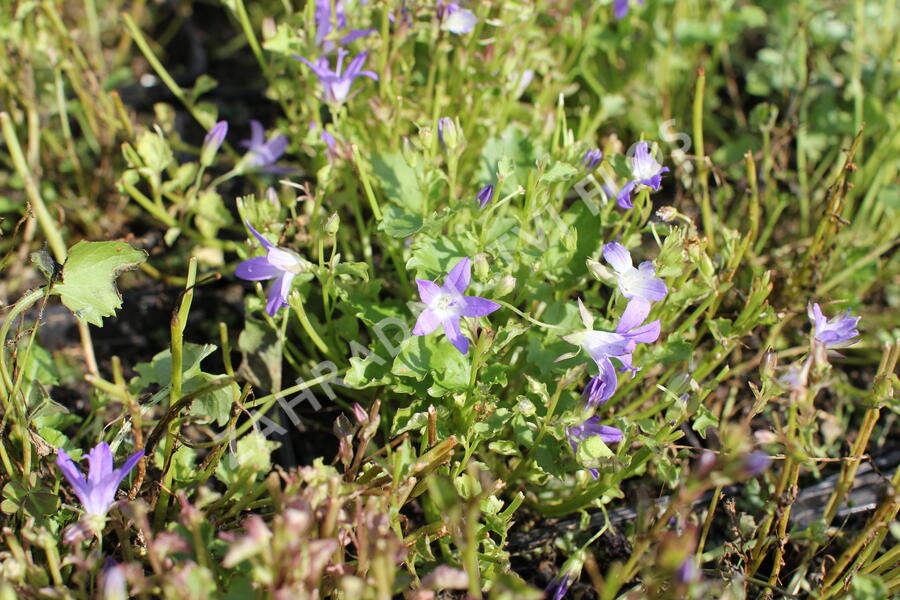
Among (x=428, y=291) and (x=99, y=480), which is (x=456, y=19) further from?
(x=99, y=480)

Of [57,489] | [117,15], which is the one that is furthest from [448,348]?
[117,15]

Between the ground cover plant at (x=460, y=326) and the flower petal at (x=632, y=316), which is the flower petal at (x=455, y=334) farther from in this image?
the flower petal at (x=632, y=316)

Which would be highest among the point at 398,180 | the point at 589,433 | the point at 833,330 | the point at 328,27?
the point at 328,27

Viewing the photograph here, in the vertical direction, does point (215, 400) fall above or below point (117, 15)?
below

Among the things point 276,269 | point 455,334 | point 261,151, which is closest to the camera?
point 455,334

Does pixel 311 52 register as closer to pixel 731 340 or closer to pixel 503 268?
pixel 503 268

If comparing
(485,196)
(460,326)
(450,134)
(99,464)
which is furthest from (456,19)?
(99,464)

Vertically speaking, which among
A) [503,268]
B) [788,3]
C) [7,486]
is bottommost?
[7,486]

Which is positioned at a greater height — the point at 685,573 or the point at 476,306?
the point at 476,306
